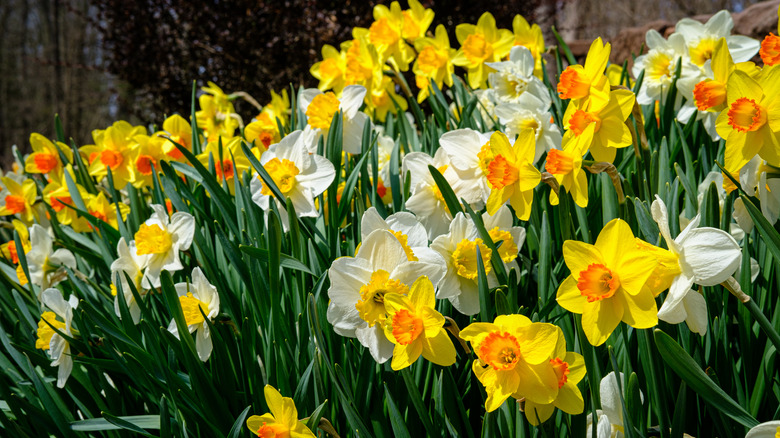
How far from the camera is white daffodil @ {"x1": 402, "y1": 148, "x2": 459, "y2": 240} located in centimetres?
119

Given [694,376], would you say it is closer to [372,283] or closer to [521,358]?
[521,358]

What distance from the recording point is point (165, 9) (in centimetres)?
479

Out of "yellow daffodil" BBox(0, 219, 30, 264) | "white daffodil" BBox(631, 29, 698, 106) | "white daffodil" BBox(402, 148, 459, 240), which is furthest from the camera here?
"yellow daffodil" BBox(0, 219, 30, 264)

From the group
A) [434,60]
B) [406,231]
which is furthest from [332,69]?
[406,231]

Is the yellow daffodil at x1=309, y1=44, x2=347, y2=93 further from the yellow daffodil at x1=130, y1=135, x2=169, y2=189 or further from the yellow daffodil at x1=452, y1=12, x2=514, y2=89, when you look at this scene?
the yellow daffodil at x1=130, y1=135, x2=169, y2=189

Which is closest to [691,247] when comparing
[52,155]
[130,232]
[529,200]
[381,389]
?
[529,200]

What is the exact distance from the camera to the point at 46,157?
2.04m

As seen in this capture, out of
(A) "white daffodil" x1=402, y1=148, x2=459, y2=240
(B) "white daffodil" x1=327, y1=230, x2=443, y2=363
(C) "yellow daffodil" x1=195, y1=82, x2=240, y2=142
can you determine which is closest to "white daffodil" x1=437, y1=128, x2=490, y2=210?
(A) "white daffodil" x1=402, y1=148, x2=459, y2=240

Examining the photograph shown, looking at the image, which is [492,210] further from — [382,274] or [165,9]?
[165,9]

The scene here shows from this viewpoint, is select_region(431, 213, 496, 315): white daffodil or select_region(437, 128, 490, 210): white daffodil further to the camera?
select_region(437, 128, 490, 210): white daffodil

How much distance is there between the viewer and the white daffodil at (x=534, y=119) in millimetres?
1367

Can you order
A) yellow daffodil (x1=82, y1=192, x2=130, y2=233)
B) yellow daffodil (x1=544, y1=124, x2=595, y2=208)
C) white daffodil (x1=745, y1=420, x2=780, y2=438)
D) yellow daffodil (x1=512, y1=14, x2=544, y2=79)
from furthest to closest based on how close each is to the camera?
yellow daffodil (x1=512, y1=14, x2=544, y2=79), yellow daffodil (x1=82, y1=192, x2=130, y2=233), yellow daffodil (x1=544, y1=124, x2=595, y2=208), white daffodil (x1=745, y1=420, x2=780, y2=438)

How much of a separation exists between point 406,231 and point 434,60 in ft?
3.63

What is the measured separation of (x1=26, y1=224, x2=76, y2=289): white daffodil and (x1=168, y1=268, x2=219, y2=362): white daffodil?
0.68 metres
